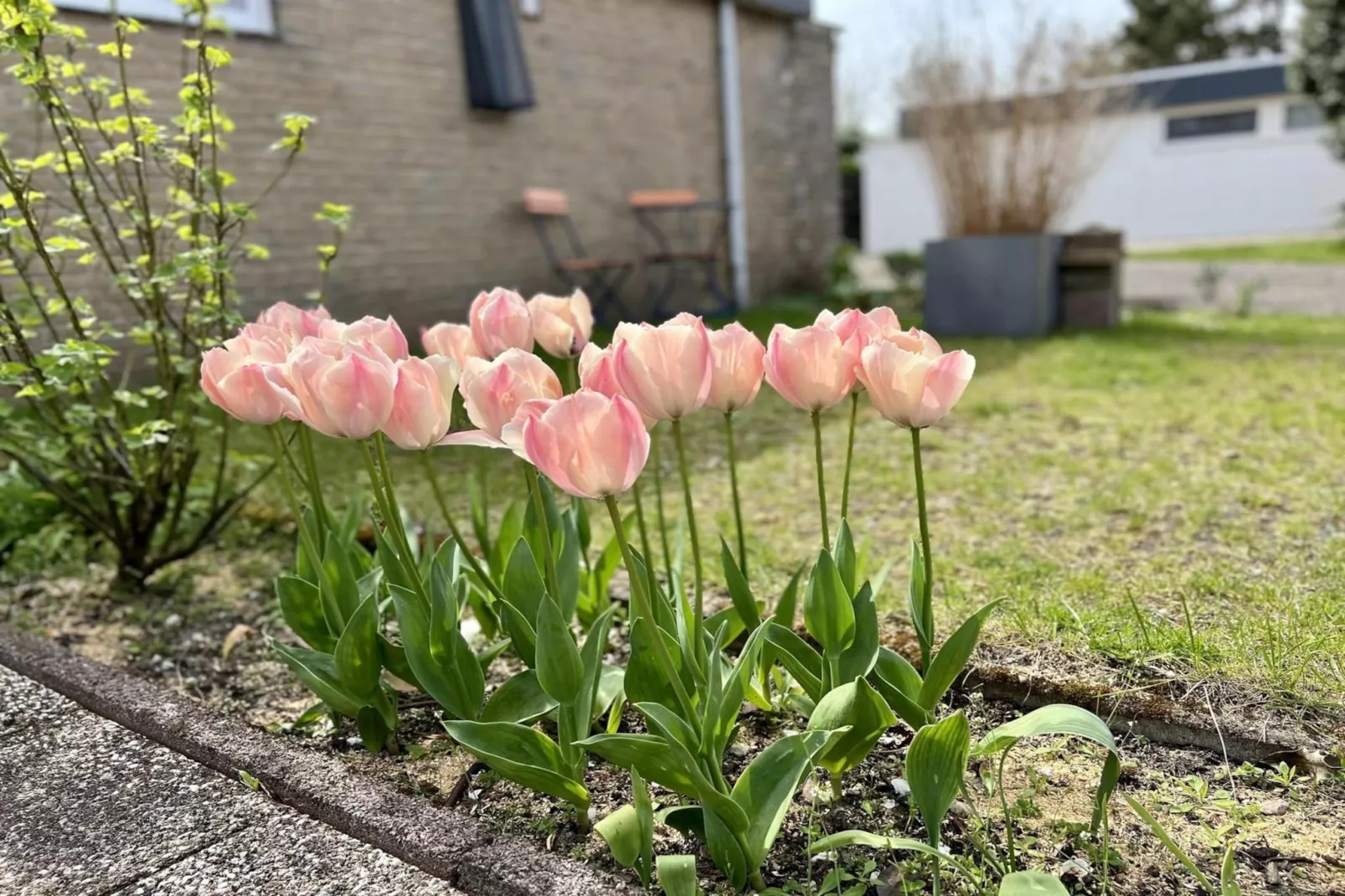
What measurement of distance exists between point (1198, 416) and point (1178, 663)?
8.52ft

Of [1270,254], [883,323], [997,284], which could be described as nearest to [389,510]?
[883,323]

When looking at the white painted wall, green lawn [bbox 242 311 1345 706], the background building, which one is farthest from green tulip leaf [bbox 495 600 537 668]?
the white painted wall

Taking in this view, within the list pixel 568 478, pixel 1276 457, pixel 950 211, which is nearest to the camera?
pixel 568 478

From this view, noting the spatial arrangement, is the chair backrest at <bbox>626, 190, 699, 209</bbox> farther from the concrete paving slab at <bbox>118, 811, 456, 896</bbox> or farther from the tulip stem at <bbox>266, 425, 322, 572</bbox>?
the concrete paving slab at <bbox>118, 811, 456, 896</bbox>

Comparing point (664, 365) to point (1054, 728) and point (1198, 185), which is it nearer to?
point (1054, 728)

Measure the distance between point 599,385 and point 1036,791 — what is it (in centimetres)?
79

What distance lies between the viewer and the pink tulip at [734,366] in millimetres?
1200

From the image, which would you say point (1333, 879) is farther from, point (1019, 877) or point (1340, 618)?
point (1340, 618)

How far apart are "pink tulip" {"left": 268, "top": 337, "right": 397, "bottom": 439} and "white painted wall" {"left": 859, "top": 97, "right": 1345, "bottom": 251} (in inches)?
761

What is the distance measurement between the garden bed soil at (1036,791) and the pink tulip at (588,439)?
0.50 m

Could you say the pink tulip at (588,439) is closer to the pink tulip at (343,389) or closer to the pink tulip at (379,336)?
the pink tulip at (343,389)

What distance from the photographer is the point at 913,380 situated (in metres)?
1.12

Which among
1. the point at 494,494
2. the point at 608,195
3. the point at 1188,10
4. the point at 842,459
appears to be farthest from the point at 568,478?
the point at 1188,10

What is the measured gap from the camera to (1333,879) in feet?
3.76
